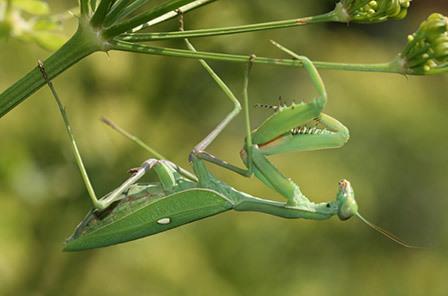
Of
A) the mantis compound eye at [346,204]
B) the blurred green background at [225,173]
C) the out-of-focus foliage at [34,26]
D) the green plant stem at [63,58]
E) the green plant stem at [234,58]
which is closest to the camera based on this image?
the green plant stem at [234,58]

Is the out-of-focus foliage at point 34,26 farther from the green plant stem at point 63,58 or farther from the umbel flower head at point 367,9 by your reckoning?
the umbel flower head at point 367,9

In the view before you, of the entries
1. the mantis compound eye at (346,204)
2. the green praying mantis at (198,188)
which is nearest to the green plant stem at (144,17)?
the green praying mantis at (198,188)

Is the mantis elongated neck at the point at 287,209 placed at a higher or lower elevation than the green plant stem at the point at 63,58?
lower

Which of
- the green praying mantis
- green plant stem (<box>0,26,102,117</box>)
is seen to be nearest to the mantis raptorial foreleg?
the green praying mantis

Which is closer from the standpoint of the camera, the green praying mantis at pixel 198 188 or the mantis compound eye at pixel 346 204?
the green praying mantis at pixel 198 188

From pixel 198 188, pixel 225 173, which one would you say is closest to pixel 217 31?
pixel 198 188

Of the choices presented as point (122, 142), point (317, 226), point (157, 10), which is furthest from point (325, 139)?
point (317, 226)

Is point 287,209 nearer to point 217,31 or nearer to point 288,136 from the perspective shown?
point 288,136
